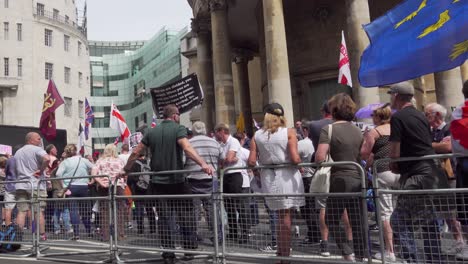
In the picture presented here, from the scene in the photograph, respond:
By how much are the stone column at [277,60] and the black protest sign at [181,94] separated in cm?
474

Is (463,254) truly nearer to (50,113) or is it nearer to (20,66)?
(50,113)

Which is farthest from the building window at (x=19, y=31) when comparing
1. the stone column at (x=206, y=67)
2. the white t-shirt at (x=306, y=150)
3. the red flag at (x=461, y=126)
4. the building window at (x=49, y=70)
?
the red flag at (x=461, y=126)

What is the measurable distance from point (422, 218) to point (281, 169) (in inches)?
75.9

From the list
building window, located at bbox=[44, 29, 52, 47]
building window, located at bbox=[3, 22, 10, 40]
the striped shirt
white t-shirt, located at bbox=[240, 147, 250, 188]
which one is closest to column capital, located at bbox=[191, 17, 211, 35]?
white t-shirt, located at bbox=[240, 147, 250, 188]

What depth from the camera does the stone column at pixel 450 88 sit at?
1975 cm

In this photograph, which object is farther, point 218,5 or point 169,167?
point 218,5

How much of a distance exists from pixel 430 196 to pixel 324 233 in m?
1.35

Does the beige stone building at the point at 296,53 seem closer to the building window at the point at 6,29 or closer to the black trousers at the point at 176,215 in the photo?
the black trousers at the point at 176,215

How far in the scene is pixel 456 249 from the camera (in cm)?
495

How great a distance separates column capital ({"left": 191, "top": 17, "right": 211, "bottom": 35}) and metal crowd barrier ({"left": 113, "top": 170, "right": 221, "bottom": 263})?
20.0 metres

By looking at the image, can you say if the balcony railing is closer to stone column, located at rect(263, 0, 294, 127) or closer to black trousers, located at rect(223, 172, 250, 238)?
stone column, located at rect(263, 0, 294, 127)

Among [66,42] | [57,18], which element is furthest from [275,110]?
[57,18]

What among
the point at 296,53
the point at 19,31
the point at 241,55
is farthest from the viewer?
the point at 19,31

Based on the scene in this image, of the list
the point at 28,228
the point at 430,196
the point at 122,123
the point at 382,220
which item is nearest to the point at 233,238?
the point at 382,220
